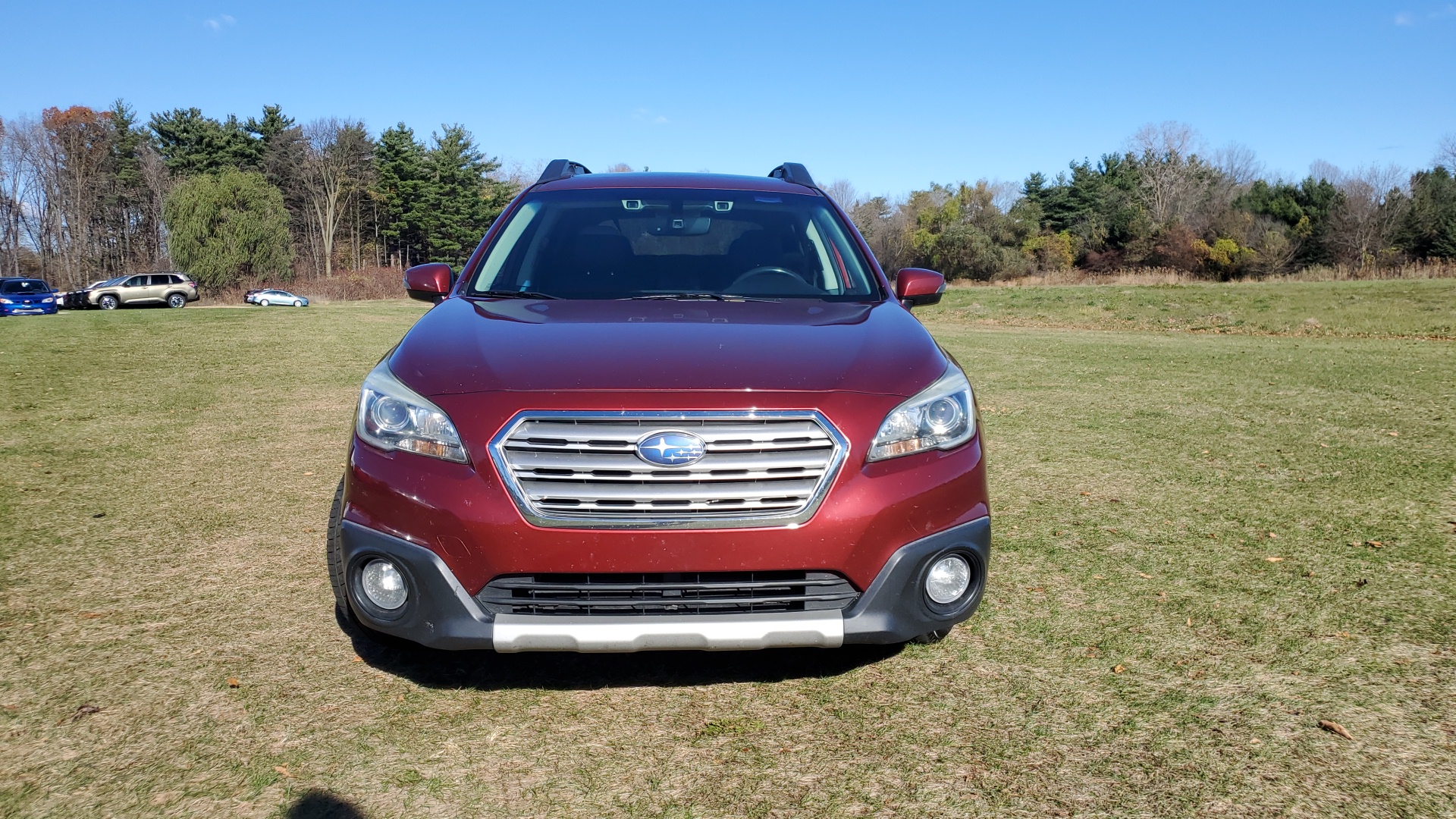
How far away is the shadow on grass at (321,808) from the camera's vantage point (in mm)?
2371

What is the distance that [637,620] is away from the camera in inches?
Answer: 105

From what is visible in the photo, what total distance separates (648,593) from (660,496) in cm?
29

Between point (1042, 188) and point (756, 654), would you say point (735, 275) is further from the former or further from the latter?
point (1042, 188)

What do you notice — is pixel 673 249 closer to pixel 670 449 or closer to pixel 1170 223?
pixel 670 449

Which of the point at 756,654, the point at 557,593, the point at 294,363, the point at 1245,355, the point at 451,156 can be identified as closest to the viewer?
the point at 557,593

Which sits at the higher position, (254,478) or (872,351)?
(872,351)

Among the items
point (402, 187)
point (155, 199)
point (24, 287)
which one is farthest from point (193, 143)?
point (24, 287)

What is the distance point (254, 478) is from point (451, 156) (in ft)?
249

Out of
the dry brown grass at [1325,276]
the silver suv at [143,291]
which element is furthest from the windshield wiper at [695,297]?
the silver suv at [143,291]

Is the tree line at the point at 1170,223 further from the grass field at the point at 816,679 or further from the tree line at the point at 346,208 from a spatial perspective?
the grass field at the point at 816,679

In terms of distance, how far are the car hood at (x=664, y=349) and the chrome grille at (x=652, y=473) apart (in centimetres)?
11

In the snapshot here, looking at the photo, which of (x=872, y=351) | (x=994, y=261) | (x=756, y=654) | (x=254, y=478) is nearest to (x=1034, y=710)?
(x=756, y=654)

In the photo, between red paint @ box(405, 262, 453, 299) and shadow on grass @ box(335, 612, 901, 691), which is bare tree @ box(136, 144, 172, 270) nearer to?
red paint @ box(405, 262, 453, 299)

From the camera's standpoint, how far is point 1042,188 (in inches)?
3051
